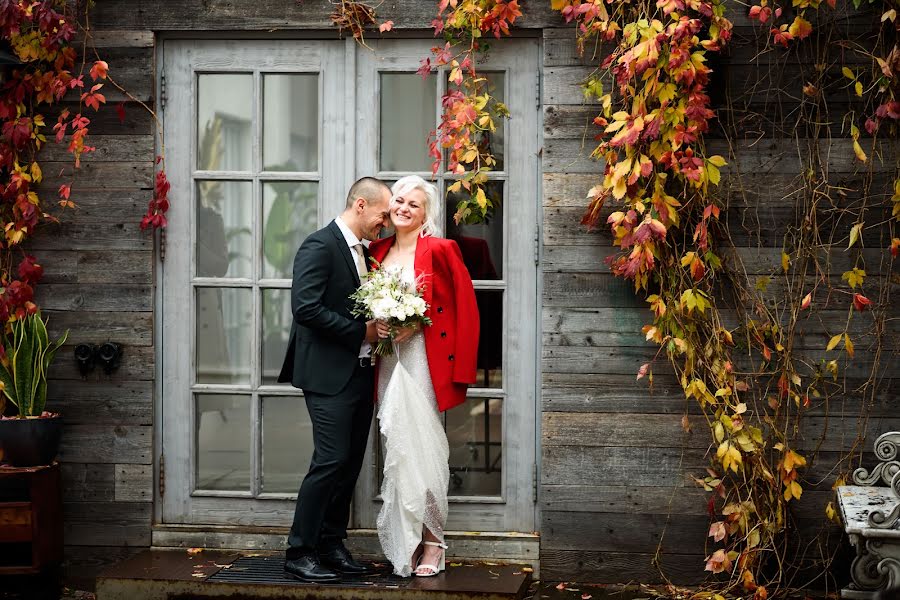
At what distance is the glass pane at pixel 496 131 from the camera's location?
14.9 ft

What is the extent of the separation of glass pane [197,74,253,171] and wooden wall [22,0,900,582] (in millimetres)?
224

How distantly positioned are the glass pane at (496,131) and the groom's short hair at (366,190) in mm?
570

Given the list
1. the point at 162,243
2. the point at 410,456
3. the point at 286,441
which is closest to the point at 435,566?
the point at 410,456

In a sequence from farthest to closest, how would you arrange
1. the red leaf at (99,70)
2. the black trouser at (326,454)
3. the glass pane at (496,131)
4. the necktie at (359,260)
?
the glass pane at (496,131), the red leaf at (99,70), the necktie at (359,260), the black trouser at (326,454)

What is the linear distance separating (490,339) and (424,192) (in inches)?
31.3

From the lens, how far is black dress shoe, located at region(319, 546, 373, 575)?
4215 millimetres

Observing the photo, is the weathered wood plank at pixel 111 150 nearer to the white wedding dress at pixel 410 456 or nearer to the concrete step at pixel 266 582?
the white wedding dress at pixel 410 456

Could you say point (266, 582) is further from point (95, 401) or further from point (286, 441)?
point (95, 401)

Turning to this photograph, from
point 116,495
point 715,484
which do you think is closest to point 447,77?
point 715,484

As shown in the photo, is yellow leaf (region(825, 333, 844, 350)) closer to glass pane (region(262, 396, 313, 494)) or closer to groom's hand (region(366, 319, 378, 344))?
groom's hand (region(366, 319, 378, 344))

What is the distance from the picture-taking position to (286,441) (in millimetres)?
4680

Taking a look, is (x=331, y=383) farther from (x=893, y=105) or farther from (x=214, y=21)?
(x=893, y=105)

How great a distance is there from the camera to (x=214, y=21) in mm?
4574

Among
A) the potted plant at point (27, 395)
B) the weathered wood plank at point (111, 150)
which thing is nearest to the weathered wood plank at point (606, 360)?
the weathered wood plank at point (111, 150)
